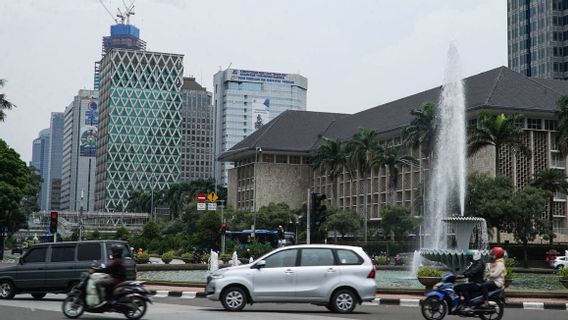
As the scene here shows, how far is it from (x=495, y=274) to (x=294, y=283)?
15.5 feet

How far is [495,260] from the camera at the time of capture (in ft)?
60.3

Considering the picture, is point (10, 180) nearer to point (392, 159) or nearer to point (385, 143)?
point (392, 159)

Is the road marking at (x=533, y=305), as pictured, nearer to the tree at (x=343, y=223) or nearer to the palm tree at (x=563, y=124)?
the palm tree at (x=563, y=124)

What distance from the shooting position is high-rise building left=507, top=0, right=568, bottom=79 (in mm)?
131500

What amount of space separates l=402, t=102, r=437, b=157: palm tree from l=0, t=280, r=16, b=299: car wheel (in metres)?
60.4

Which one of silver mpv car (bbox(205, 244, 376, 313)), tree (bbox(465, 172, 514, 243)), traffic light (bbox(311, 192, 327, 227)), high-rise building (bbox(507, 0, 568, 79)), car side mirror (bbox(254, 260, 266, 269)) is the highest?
high-rise building (bbox(507, 0, 568, 79))

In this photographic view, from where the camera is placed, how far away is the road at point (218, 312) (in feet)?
57.7

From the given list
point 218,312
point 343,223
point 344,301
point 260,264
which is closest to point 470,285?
point 344,301

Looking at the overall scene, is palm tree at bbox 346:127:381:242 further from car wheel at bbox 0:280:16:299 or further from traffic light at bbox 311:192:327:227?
car wheel at bbox 0:280:16:299

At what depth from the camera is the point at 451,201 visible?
7006cm

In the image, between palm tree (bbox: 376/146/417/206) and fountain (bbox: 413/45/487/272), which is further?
palm tree (bbox: 376/146/417/206)

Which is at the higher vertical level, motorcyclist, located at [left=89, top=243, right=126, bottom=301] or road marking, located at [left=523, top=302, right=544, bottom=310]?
motorcyclist, located at [left=89, top=243, right=126, bottom=301]

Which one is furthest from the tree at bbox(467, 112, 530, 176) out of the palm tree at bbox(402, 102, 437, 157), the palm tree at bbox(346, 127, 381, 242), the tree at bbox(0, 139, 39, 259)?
the tree at bbox(0, 139, 39, 259)

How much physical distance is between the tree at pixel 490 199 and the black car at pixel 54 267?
48236 mm
